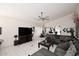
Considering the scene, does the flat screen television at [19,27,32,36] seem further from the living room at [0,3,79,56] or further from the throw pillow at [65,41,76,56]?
the throw pillow at [65,41,76,56]

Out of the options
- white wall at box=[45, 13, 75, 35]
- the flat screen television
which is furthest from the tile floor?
white wall at box=[45, 13, 75, 35]

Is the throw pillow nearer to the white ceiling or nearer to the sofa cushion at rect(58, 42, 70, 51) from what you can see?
the sofa cushion at rect(58, 42, 70, 51)

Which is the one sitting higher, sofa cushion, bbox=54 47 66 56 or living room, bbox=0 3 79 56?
living room, bbox=0 3 79 56

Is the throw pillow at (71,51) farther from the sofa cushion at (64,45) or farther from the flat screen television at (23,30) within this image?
the flat screen television at (23,30)

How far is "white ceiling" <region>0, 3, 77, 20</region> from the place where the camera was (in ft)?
6.19

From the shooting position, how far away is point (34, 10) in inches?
77.1

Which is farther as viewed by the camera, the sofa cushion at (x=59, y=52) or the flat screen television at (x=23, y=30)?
the flat screen television at (x=23, y=30)

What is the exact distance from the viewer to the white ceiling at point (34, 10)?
1.89 metres

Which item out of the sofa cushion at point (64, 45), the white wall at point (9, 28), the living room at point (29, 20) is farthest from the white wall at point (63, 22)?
the white wall at point (9, 28)

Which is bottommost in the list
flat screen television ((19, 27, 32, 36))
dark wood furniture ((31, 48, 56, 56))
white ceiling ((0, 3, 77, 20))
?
dark wood furniture ((31, 48, 56, 56))

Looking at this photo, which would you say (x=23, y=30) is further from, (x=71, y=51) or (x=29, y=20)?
(x=71, y=51)

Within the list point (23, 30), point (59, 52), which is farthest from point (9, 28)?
point (59, 52)

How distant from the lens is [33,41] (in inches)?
80.5

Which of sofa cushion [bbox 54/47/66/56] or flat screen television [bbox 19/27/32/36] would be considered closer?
sofa cushion [bbox 54/47/66/56]
